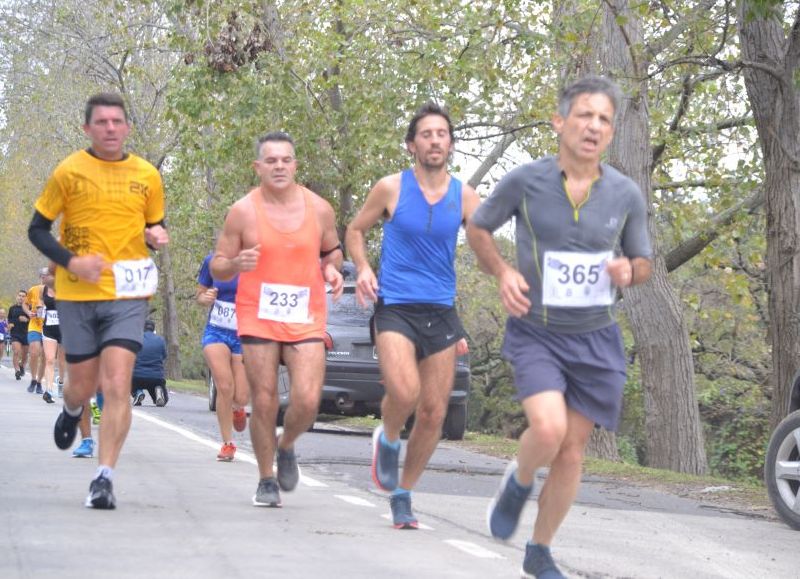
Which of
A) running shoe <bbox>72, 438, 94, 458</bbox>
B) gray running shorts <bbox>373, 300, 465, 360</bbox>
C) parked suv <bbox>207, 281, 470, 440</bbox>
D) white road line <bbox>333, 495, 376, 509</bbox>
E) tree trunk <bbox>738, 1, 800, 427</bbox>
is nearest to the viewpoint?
gray running shorts <bbox>373, 300, 465, 360</bbox>

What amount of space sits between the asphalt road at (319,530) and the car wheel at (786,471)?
0.13 m

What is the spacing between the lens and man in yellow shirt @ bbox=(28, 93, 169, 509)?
28.1 feet

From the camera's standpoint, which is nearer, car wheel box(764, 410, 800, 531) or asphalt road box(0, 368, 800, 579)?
asphalt road box(0, 368, 800, 579)

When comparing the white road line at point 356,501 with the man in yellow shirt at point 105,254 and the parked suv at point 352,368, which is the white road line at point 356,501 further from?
the parked suv at point 352,368

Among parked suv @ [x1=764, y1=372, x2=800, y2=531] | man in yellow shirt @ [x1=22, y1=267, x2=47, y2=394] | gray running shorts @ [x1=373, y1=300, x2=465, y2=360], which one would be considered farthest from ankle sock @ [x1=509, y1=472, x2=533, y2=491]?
man in yellow shirt @ [x1=22, y1=267, x2=47, y2=394]

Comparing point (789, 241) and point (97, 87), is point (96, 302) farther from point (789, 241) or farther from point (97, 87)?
point (97, 87)

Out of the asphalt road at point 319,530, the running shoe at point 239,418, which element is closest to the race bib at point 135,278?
the asphalt road at point 319,530

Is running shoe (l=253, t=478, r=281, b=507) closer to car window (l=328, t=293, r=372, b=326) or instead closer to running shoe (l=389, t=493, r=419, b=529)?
running shoe (l=389, t=493, r=419, b=529)

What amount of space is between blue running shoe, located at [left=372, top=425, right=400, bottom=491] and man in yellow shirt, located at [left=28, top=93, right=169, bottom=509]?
4.41ft

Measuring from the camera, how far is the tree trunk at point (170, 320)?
48281 millimetres

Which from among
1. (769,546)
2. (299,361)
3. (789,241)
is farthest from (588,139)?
(789,241)

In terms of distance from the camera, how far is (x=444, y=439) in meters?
18.3

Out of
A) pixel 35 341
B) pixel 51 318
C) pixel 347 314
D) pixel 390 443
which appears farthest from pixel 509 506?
pixel 35 341

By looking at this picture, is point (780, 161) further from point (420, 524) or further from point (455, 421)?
point (420, 524)
